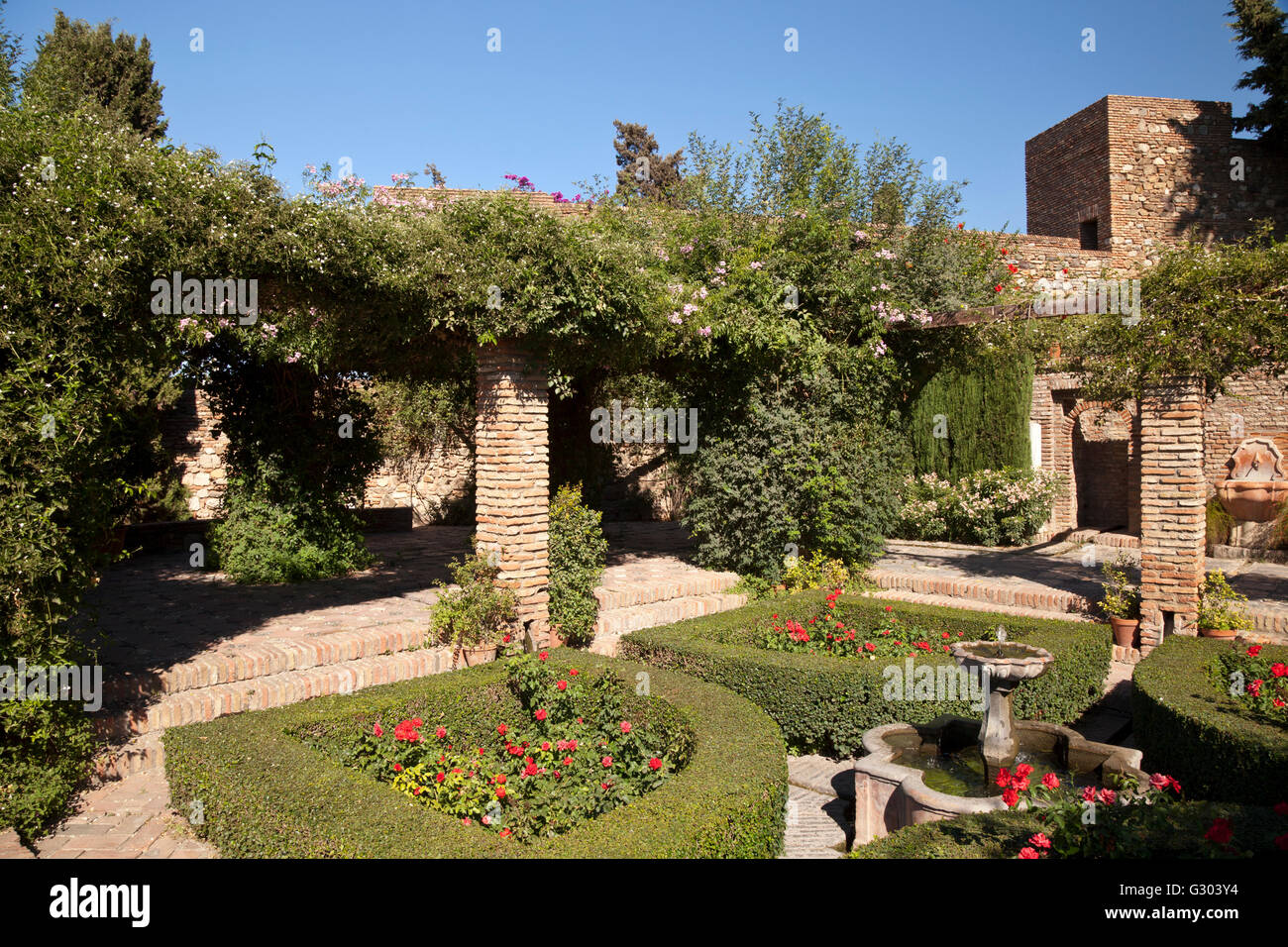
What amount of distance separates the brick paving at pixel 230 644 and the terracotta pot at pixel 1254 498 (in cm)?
876

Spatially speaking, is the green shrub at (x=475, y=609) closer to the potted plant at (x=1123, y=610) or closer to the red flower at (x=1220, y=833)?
the red flower at (x=1220, y=833)

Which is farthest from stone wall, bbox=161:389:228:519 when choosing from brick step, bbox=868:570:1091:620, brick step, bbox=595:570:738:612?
brick step, bbox=868:570:1091:620

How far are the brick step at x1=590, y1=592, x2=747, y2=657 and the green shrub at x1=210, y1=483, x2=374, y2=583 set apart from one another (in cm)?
403

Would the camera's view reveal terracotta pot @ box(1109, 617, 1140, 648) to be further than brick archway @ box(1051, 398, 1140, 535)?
No

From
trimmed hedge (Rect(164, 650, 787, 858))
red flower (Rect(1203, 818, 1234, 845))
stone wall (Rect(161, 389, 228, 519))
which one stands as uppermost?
stone wall (Rect(161, 389, 228, 519))

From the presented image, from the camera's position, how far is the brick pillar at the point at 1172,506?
7656mm

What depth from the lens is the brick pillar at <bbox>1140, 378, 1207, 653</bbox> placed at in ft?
25.1

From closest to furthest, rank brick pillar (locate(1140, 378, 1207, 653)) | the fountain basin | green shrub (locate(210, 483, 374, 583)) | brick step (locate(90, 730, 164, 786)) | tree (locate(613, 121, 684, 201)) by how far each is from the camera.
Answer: the fountain basin → brick step (locate(90, 730, 164, 786)) → brick pillar (locate(1140, 378, 1207, 653)) → green shrub (locate(210, 483, 374, 583)) → tree (locate(613, 121, 684, 201))

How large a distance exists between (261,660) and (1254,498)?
46.3 feet

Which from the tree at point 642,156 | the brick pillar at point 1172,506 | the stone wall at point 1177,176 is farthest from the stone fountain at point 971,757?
the tree at point 642,156

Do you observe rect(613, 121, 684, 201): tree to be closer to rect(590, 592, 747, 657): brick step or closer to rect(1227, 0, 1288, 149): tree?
rect(1227, 0, 1288, 149): tree

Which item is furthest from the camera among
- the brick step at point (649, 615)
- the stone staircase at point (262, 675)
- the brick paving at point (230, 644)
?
the brick step at point (649, 615)

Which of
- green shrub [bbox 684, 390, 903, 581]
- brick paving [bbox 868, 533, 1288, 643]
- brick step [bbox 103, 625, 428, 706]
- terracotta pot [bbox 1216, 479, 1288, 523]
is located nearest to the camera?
brick step [bbox 103, 625, 428, 706]
